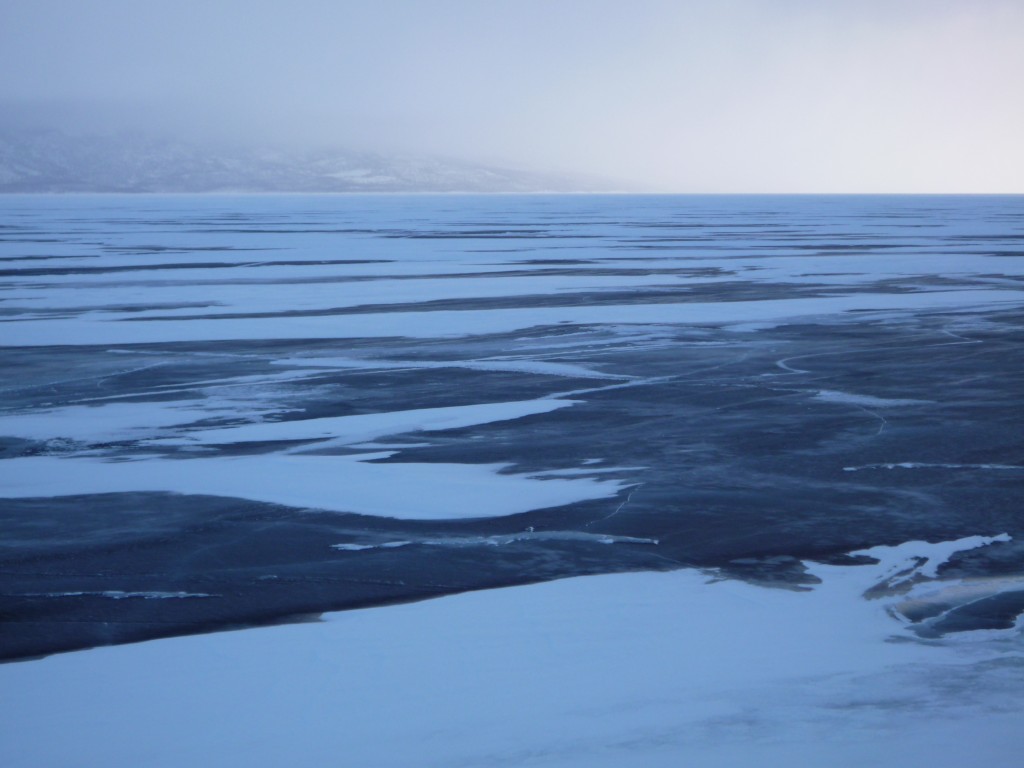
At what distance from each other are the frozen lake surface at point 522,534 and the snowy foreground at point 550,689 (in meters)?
0.01

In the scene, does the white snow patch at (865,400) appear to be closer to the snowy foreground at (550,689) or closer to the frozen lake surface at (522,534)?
the frozen lake surface at (522,534)

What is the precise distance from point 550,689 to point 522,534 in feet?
4.41

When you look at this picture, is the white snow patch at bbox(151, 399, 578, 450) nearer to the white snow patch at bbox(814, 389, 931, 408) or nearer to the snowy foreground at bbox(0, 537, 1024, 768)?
the white snow patch at bbox(814, 389, 931, 408)

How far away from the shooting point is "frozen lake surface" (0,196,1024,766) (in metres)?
2.94

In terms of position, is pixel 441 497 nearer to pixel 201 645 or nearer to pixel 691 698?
pixel 201 645

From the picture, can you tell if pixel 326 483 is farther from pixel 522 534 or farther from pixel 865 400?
pixel 865 400

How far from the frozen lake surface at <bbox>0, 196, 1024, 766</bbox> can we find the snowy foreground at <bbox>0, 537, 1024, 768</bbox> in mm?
12

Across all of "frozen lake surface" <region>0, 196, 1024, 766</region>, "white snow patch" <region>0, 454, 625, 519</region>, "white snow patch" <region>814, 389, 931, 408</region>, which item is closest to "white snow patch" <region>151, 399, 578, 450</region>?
"frozen lake surface" <region>0, 196, 1024, 766</region>

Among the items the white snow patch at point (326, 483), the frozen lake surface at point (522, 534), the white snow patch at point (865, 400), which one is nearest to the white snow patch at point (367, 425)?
the frozen lake surface at point (522, 534)

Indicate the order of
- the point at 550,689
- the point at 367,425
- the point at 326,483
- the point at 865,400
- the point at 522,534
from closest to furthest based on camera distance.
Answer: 1. the point at 550,689
2. the point at 522,534
3. the point at 326,483
4. the point at 367,425
5. the point at 865,400

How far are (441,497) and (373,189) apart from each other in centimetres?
14482

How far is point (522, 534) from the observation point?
14.4 feet

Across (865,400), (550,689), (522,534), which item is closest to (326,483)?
(522,534)

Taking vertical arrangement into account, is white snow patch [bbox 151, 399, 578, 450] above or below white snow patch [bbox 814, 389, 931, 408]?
below
